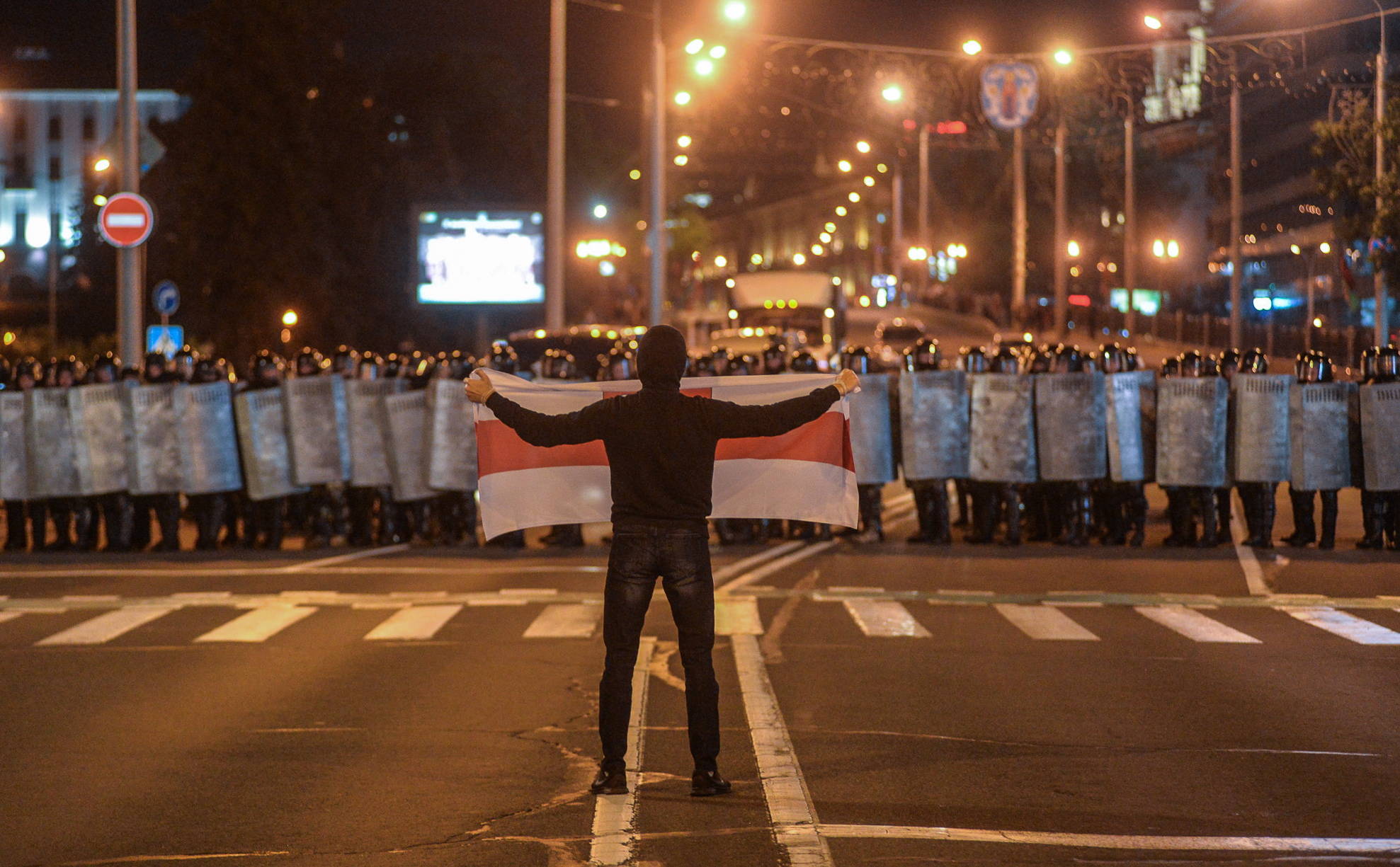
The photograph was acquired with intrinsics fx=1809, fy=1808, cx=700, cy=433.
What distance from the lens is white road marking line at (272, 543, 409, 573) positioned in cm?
1686

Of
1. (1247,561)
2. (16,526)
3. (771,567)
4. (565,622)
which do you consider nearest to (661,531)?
(565,622)

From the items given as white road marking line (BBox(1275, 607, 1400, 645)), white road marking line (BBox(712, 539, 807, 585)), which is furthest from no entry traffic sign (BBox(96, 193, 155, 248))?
white road marking line (BBox(1275, 607, 1400, 645))

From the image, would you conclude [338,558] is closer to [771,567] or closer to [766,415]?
[771,567]

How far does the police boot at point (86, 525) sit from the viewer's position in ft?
62.6

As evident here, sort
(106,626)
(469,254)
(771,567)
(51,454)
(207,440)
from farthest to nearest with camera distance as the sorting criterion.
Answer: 1. (469,254)
2. (51,454)
3. (207,440)
4. (771,567)
5. (106,626)

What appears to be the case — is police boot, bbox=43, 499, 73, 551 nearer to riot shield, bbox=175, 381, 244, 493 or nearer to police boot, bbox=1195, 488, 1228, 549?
riot shield, bbox=175, 381, 244, 493

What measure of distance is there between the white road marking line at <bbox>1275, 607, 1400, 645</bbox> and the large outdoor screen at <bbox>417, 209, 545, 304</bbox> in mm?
33632

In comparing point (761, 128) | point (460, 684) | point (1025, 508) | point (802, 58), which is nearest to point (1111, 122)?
point (761, 128)

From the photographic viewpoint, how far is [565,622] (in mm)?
13008

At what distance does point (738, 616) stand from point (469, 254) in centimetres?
3379

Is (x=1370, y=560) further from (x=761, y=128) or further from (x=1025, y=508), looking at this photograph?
(x=761, y=128)

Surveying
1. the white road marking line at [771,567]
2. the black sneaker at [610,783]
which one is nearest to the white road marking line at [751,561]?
the white road marking line at [771,567]

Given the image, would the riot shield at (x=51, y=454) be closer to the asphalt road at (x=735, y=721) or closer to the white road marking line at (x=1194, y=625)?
the asphalt road at (x=735, y=721)

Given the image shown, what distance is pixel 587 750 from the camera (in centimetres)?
836
